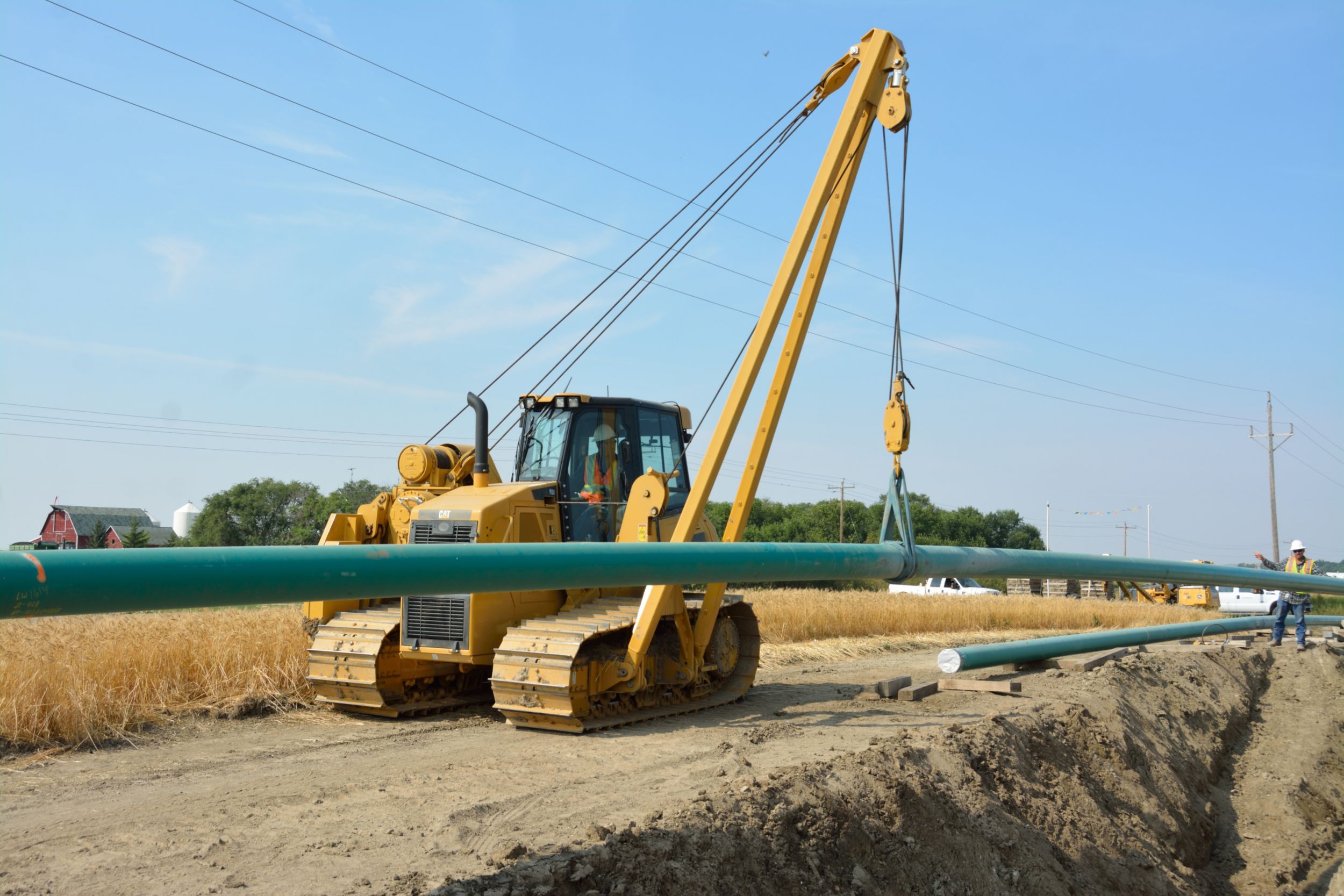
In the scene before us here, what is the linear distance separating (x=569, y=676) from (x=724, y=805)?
318cm

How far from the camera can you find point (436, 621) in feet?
30.1

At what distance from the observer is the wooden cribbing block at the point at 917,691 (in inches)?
411

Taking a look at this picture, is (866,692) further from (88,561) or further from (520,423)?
(88,561)

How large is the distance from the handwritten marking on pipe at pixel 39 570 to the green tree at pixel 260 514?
4682 cm

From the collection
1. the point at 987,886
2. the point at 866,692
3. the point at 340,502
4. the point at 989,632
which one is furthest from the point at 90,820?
the point at 340,502

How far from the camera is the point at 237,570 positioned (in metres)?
2.78

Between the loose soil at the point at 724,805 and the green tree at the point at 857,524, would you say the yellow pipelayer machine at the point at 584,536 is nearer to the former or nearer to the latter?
the loose soil at the point at 724,805

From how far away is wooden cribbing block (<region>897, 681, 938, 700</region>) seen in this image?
10.4 meters

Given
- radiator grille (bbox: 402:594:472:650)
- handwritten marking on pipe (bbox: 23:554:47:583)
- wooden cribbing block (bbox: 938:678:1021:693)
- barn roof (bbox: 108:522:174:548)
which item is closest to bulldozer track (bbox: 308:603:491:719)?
radiator grille (bbox: 402:594:472:650)

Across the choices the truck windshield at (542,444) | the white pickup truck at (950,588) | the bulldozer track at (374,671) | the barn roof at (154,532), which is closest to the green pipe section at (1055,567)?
the truck windshield at (542,444)

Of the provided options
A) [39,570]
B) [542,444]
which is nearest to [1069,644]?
[542,444]

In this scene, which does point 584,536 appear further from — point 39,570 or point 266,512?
point 266,512

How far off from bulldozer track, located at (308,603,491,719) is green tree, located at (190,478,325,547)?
129 feet

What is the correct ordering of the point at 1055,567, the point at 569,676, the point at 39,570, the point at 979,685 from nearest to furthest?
the point at 39,570, the point at 1055,567, the point at 569,676, the point at 979,685
